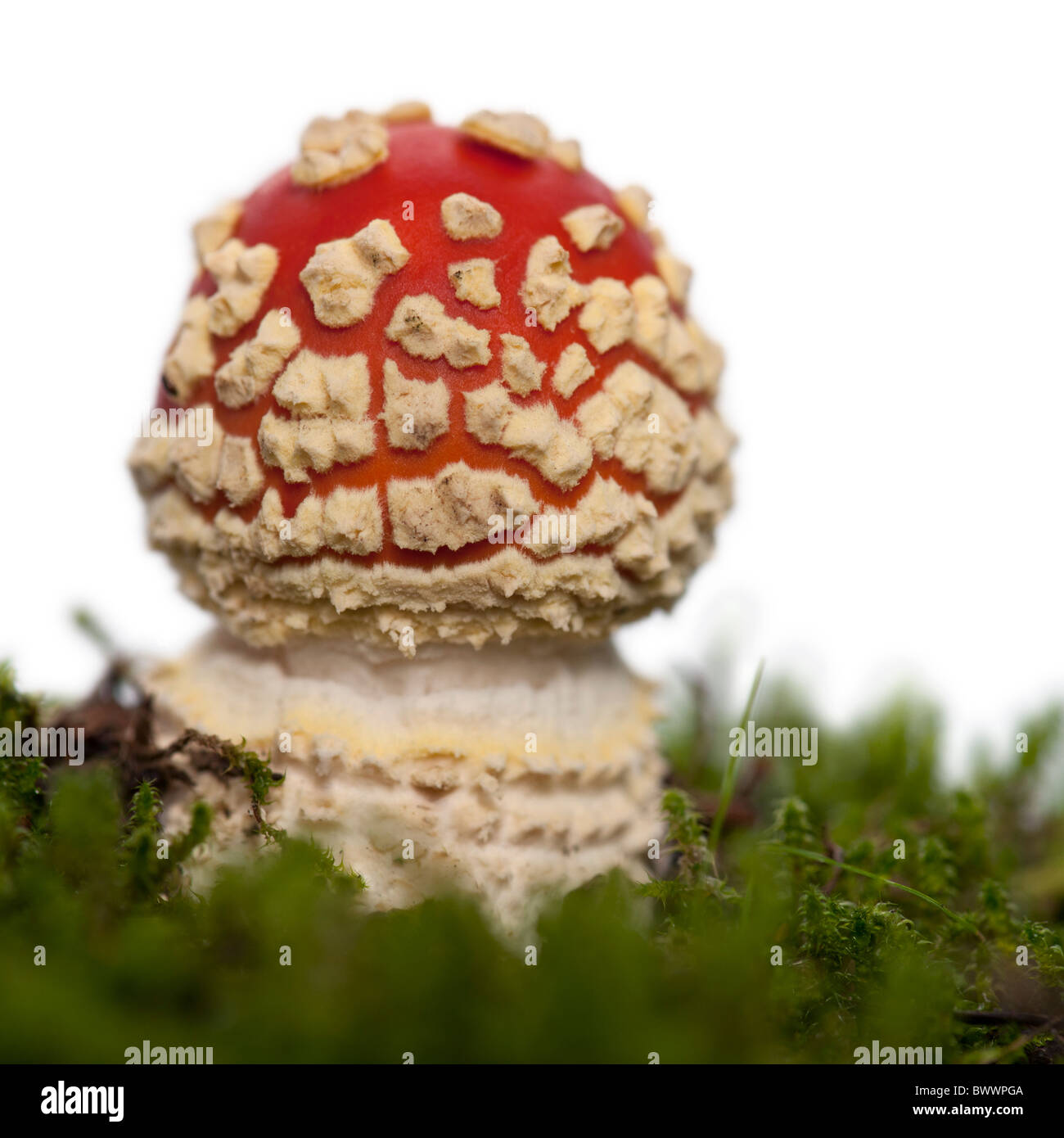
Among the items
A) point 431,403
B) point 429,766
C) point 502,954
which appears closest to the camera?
point 502,954

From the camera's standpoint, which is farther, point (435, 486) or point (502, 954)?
point (435, 486)

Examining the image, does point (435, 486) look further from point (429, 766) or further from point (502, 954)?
point (502, 954)

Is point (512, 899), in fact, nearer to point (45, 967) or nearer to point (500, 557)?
point (500, 557)

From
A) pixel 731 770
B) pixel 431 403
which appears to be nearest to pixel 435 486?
pixel 431 403

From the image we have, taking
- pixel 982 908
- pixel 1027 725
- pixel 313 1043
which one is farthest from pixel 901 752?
pixel 313 1043

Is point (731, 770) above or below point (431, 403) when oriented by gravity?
below

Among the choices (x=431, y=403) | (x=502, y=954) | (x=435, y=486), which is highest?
(x=431, y=403)

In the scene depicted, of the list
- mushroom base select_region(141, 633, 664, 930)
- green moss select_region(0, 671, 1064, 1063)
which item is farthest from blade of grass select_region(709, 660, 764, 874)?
mushroom base select_region(141, 633, 664, 930)

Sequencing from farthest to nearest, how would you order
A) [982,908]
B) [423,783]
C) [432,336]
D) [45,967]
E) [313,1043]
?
[982,908]
[423,783]
[432,336]
[45,967]
[313,1043]
